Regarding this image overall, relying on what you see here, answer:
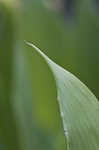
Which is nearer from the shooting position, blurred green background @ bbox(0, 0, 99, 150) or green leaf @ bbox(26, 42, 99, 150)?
green leaf @ bbox(26, 42, 99, 150)

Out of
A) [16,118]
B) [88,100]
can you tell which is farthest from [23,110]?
[88,100]

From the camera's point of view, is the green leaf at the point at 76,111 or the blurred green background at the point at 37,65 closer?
the green leaf at the point at 76,111

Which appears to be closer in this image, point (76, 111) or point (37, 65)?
point (76, 111)

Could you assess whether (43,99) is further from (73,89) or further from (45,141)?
(73,89)
